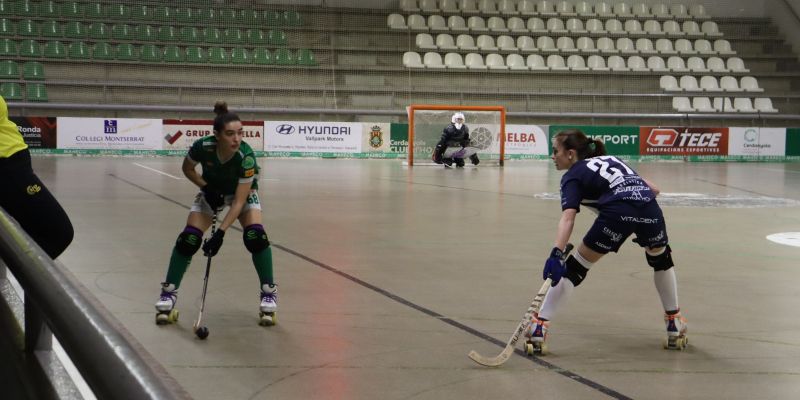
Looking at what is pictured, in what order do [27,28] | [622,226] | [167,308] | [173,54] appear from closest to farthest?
1. [622,226]
2. [167,308]
3. [27,28]
4. [173,54]

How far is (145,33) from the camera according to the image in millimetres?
35500

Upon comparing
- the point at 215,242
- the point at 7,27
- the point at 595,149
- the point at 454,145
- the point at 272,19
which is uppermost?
the point at 272,19

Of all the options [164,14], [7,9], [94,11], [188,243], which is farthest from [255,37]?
[188,243]

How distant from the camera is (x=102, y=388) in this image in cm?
176

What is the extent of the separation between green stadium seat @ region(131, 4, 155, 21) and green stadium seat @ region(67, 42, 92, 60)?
2.54 meters

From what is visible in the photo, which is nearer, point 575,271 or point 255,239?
point 575,271

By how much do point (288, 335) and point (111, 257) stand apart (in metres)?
3.85

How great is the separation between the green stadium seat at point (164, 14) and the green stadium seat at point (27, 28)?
14.1ft

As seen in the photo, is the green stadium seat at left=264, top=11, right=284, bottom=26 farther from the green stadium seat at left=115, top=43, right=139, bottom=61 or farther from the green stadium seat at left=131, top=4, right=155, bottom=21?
the green stadium seat at left=115, top=43, right=139, bottom=61

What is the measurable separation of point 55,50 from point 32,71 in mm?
1398

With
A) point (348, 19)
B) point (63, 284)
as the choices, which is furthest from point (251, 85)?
point (63, 284)

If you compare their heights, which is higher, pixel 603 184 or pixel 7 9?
pixel 7 9

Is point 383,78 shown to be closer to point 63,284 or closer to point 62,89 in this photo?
point 62,89

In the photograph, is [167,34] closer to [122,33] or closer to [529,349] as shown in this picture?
[122,33]
